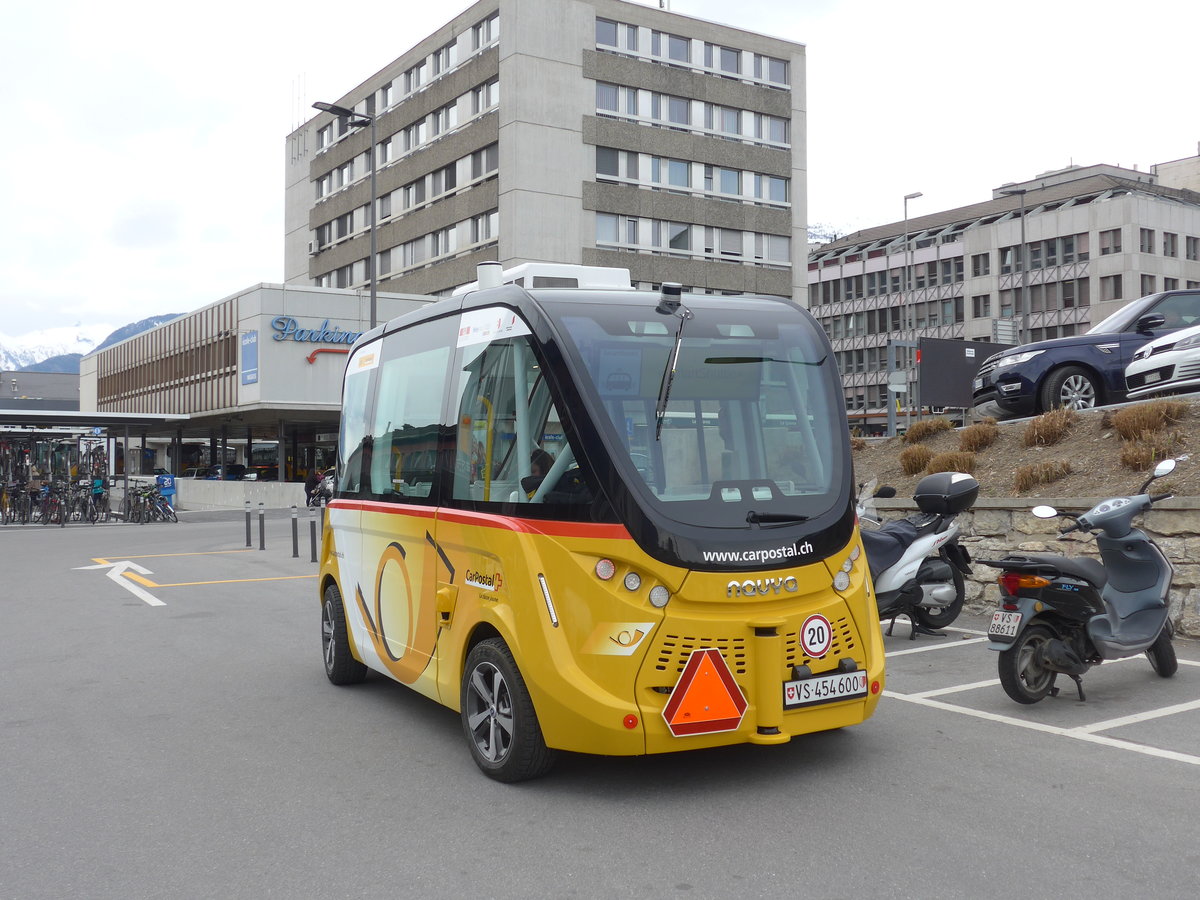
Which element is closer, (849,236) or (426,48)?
(426,48)

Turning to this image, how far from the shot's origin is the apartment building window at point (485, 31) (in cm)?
5212

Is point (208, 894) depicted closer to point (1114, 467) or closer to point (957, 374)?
point (1114, 467)

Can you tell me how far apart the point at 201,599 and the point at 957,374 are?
1334cm

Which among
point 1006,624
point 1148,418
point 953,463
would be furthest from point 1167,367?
point 1006,624

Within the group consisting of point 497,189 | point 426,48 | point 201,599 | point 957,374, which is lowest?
point 201,599

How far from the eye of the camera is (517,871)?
4.34 metres

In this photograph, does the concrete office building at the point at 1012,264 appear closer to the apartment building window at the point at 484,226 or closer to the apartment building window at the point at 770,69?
the apartment building window at the point at 770,69

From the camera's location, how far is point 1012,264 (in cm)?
8375

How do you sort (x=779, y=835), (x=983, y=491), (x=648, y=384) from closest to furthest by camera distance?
(x=779, y=835) → (x=648, y=384) → (x=983, y=491)

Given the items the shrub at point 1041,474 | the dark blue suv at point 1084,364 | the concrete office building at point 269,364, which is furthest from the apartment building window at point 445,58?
the shrub at point 1041,474

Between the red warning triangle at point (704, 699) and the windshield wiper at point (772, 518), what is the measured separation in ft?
2.05

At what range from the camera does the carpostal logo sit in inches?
221

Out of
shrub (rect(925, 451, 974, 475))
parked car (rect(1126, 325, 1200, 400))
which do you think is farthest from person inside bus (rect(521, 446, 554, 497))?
parked car (rect(1126, 325, 1200, 400))

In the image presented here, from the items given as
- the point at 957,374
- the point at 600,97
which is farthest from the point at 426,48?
the point at 957,374
